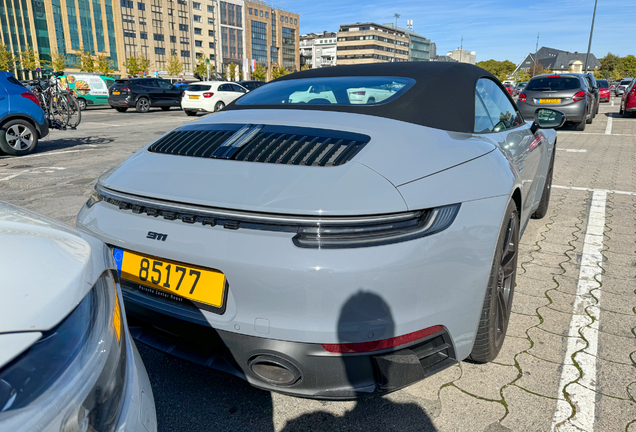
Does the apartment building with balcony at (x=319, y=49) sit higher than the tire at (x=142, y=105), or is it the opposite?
the apartment building with balcony at (x=319, y=49)

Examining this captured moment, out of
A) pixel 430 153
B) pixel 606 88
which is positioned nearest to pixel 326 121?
pixel 430 153

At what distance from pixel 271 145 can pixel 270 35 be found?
4858 inches

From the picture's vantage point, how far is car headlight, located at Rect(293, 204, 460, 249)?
5.28ft

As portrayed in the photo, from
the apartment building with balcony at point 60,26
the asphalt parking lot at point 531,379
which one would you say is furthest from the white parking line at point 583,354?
the apartment building with balcony at point 60,26

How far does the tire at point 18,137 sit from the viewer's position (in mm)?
9164

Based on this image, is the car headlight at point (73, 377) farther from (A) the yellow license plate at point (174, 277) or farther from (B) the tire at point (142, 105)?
(B) the tire at point (142, 105)

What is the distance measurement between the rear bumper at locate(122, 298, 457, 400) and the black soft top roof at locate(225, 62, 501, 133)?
1009 millimetres

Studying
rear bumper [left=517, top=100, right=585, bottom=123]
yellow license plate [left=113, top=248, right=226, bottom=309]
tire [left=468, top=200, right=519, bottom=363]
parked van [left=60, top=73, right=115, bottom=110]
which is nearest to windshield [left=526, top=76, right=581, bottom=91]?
rear bumper [left=517, top=100, right=585, bottom=123]

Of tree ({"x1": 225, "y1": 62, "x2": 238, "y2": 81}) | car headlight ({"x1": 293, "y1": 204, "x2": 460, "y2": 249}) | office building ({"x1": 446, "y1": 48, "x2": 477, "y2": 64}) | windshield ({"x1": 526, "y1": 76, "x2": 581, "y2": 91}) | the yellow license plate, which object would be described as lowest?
the yellow license plate

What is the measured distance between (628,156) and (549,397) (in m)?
8.69

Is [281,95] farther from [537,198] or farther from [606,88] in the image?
[606,88]

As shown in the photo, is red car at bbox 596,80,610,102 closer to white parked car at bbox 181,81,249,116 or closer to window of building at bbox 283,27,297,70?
white parked car at bbox 181,81,249,116

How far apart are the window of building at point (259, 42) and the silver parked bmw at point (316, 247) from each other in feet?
387

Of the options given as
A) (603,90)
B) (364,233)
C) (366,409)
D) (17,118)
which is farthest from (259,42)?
(364,233)
